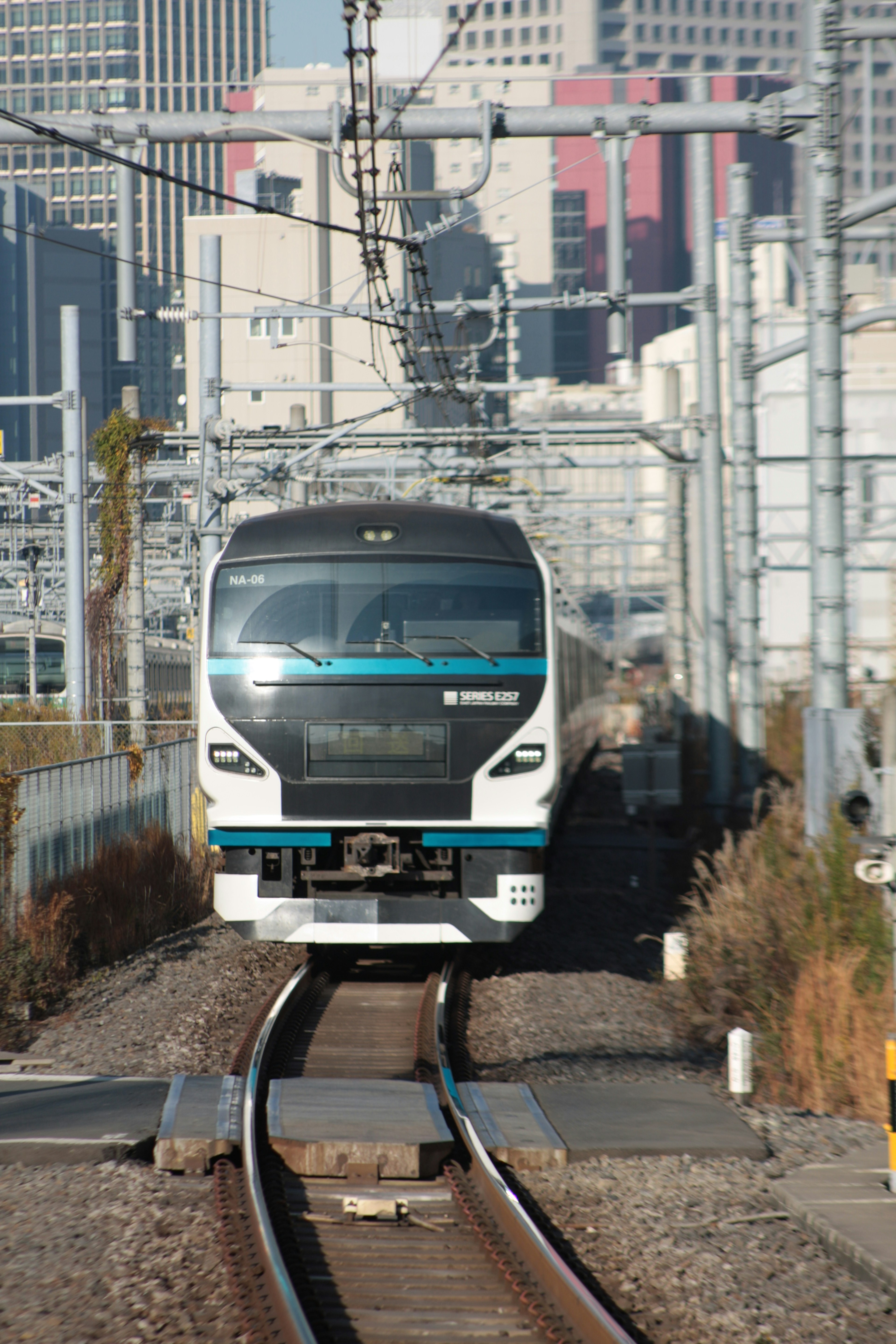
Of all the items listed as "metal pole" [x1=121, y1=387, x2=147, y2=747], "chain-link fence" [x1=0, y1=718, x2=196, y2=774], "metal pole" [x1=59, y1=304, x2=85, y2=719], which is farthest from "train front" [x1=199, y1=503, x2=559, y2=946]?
"metal pole" [x1=59, y1=304, x2=85, y2=719]

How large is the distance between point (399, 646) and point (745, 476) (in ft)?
30.1

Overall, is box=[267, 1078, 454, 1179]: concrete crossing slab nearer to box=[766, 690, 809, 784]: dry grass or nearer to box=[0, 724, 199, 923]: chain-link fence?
box=[0, 724, 199, 923]: chain-link fence

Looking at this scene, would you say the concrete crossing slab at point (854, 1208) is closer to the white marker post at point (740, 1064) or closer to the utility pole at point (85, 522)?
the white marker post at point (740, 1064)

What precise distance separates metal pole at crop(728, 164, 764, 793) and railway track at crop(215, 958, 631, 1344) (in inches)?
434

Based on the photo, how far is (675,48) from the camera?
159500mm

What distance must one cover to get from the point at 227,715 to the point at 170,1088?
9.78 ft

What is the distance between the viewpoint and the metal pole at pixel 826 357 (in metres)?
9.18

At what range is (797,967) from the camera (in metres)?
8.15

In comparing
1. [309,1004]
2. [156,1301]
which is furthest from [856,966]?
[156,1301]

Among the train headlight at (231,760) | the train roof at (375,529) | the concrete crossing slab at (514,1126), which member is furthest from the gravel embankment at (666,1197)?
the train roof at (375,529)

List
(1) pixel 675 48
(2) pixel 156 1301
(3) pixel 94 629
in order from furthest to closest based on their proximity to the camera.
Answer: (1) pixel 675 48, (3) pixel 94 629, (2) pixel 156 1301

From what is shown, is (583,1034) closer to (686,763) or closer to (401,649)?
(401,649)

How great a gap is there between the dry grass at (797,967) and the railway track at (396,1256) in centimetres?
190

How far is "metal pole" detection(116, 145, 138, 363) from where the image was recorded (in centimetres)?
1035
